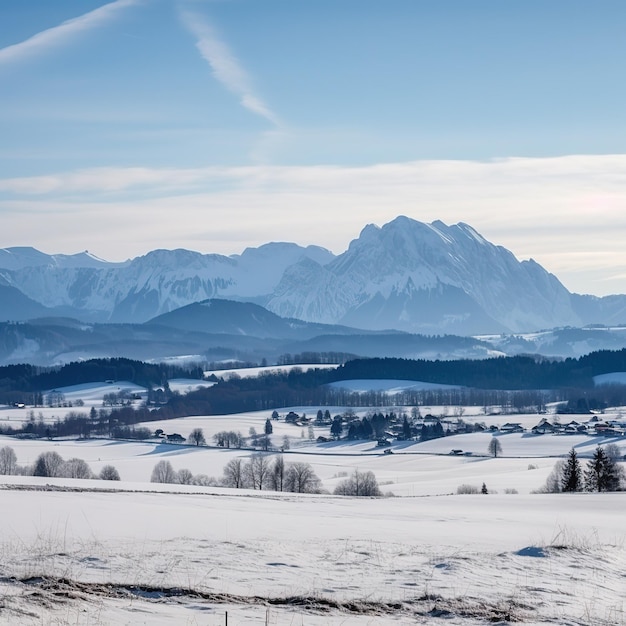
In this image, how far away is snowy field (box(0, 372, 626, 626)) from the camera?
1273cm

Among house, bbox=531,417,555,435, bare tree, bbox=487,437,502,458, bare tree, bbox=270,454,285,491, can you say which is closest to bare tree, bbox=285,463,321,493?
bare tree, bbox=270,454,285,491

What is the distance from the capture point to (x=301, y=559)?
16594 millimetres

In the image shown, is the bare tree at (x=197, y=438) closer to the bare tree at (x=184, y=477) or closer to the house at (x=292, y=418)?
the house at (x=292, y=418)

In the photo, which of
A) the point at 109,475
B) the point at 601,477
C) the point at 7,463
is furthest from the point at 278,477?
the point at 601,477

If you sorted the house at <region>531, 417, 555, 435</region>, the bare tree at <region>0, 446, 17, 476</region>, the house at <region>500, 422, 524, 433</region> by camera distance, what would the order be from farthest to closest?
the house at <region>500, 422, 524, 433</region> → the house at <region>531, 417, 555, 435</region> → the bare tree at <region>0, 446, 17, 476</region>

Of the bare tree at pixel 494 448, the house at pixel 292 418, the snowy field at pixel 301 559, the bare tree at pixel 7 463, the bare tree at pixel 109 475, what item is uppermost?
the snowy field at pixel 301 559

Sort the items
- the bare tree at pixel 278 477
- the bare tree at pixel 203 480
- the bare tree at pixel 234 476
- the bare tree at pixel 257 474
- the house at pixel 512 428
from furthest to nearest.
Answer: the house at pixel 512 428 → the bare tree at pixel 203 480 → the bare tree at pixel 257 474 → the bare tree at pixel 234 476 → the bare tree at pixel 278 477

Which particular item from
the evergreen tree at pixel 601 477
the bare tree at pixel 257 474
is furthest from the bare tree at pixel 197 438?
the evergreen tree at pixel 601 477

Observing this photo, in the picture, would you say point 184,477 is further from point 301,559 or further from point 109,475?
point 301,559

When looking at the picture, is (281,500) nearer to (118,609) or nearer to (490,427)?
(118,609)

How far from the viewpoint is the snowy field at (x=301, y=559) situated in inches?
501

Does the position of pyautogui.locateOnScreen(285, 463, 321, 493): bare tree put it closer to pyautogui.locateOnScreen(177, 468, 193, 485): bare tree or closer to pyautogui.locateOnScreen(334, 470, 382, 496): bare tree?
pyautogui.locateOnScreen(334, 470, 382, 496): bare tree

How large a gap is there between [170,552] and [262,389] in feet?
573

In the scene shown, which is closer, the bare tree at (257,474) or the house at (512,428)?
the bare tree at (257,474)
